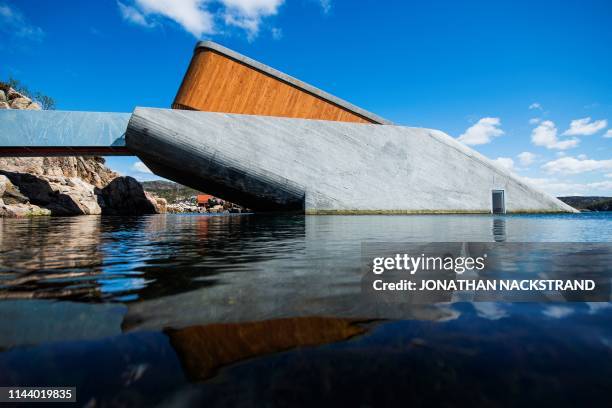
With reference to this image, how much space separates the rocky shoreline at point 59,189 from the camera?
78.1ft

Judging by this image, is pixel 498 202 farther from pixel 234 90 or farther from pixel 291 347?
pixel 291 347

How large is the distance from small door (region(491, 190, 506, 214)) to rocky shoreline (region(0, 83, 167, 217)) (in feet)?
106

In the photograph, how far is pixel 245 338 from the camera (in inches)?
62.9

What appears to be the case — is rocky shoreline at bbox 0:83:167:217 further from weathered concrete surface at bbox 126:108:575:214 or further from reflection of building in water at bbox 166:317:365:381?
reflection of building in water at bbox 166:317:365:381

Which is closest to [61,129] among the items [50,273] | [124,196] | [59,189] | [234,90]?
[59,189]

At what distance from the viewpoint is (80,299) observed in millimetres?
2307

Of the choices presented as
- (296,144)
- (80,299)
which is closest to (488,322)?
(80,299)

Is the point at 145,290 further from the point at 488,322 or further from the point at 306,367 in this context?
the point at 488,322

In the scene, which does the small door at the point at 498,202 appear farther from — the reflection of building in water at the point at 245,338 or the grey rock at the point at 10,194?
the grey rock at the point at 10,194

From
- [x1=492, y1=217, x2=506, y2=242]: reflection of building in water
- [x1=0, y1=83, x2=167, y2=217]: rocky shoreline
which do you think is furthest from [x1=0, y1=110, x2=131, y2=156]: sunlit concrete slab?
[x1=492, y1=217, x2=506, y2=242]: reflection of building in water

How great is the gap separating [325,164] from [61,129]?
15919 millimetres

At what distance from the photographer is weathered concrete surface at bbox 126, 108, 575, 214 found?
1842cm

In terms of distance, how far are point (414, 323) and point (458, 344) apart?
303mm

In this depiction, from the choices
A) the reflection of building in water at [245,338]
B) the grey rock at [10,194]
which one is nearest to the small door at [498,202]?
the reflection of building in water at [245,338]
